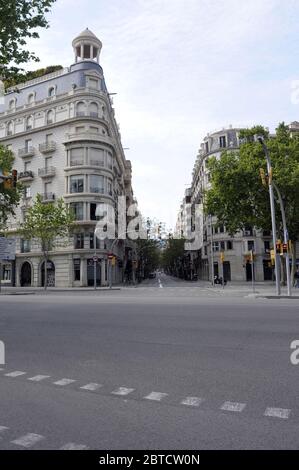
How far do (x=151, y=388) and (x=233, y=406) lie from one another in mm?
1168

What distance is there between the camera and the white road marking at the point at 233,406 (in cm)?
429

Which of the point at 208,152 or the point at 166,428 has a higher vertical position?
the point at 208,152

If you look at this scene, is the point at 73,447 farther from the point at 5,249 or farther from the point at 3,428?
the point at 5,249

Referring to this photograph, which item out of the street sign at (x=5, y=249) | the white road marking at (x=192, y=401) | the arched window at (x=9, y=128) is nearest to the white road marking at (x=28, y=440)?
the white road marking at (x=192, y=401)

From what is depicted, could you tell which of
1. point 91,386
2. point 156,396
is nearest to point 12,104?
point 91,386

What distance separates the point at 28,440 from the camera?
360cm

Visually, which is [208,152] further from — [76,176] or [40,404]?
[40,404]

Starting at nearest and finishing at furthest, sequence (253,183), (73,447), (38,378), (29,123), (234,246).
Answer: (73,447)
(38,378)
(253,183)
(29,123)
(234,246)

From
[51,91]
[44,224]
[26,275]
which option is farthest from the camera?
[51,91]

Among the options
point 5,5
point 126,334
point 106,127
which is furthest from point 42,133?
point 126,334

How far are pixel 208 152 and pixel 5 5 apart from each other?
2172 inches

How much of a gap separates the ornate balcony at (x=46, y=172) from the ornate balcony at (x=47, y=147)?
2204 mm

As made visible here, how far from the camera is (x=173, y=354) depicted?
7.04 m

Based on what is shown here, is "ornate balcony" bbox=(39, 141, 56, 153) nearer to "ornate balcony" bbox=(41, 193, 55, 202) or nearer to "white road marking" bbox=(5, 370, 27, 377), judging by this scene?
"ornate balcony" bbox=(41, 193, 55, 202)
